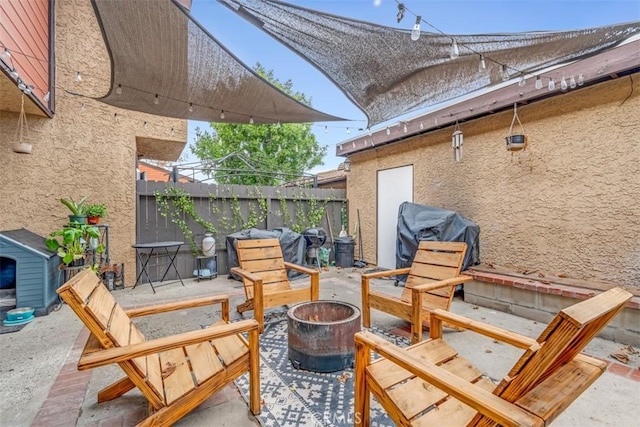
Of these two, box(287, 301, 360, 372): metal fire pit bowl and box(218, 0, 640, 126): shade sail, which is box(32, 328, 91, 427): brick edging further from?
box(218, 0, 640, 126): shade sail

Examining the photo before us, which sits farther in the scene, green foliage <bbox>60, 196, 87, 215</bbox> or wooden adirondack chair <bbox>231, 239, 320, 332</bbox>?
green foliage <bbox>60, 196, 87, 215</bbox>

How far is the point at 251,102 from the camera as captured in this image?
416cm

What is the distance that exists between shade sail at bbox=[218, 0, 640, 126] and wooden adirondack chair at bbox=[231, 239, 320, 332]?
7.37ft

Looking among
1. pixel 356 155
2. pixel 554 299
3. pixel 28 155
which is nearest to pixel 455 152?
pixel 554 299

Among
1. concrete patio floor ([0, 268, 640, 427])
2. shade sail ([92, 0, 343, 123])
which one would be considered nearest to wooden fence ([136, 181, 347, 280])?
shade sail ([92, 0, 343, 123])

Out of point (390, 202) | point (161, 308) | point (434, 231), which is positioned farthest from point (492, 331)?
point (390, 202)

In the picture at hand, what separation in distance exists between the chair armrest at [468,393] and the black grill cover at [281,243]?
431cm

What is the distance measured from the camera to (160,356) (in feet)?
6.63

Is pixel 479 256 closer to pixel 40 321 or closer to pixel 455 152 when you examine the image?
pixel 455 152

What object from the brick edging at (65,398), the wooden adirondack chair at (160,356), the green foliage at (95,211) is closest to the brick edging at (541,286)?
the wooden adirondack chair at (160,356)

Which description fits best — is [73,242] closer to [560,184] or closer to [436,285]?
[436,285]

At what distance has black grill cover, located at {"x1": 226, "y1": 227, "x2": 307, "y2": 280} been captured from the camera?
562 centimetres

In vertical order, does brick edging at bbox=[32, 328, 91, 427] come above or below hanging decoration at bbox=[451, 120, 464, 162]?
below

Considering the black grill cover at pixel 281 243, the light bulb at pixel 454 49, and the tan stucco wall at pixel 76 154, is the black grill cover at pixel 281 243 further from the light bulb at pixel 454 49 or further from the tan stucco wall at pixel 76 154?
the light bulb at pixel 454 49
